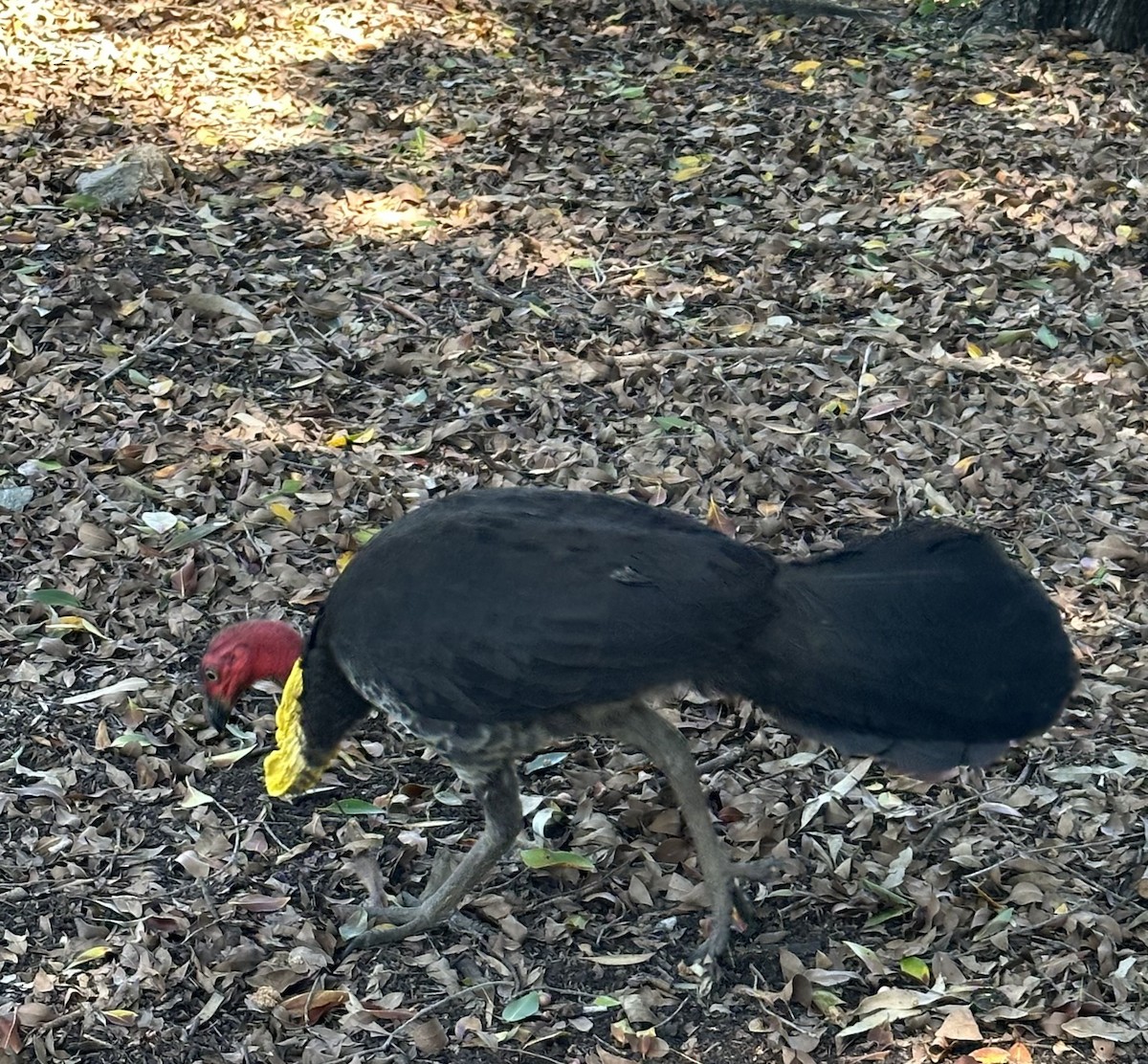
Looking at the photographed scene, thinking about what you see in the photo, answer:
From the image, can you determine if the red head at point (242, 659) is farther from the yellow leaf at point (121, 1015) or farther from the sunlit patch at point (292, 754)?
the yellow leaf at point (121, 1015)

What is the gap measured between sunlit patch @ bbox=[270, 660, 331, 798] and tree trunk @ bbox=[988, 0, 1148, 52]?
7.15 meters

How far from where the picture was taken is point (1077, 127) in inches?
318

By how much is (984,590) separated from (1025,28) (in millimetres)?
6748

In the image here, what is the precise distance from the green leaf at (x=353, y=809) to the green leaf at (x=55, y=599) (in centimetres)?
136

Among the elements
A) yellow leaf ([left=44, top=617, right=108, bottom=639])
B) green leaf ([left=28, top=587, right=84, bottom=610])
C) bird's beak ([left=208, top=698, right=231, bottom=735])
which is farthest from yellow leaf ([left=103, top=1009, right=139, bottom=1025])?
green leaf ([left=28, top=587, right=84, bottom=610])

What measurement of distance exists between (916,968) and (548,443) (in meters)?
2.82

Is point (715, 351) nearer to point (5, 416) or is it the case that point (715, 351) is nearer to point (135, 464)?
point (135, 464)

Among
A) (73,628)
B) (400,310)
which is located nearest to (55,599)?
(73,628)

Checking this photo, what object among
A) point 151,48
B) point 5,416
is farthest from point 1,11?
point 5,416

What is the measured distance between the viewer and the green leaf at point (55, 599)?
514cm

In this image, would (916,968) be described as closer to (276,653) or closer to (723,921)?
(723,921)

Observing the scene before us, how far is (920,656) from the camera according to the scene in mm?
3527

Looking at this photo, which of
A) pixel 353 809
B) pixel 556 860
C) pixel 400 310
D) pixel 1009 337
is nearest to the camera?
pixel 556 860

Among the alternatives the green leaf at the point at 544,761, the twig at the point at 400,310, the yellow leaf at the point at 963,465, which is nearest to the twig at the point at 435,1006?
the green leaf at the point at 544,761
